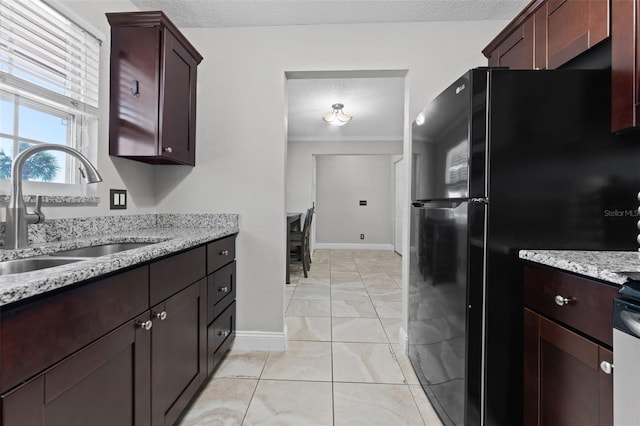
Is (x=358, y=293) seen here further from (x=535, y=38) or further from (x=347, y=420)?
(x=535, y=38)

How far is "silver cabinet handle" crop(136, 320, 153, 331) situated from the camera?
988mm

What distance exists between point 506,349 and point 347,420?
0.82 metres

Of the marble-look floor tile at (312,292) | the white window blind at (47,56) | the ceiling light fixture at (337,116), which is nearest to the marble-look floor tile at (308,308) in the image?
the marble-look floor tile at (312,292)

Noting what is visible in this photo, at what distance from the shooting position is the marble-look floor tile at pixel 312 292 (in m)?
3.16

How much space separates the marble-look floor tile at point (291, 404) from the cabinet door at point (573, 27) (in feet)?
6.79

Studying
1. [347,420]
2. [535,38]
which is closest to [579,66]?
[535,38]

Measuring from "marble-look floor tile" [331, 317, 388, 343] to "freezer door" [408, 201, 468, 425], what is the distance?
48cm

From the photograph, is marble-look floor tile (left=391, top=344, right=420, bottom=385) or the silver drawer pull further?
marble-look floor tile (left=391, top=344, right=420, bottom=385)

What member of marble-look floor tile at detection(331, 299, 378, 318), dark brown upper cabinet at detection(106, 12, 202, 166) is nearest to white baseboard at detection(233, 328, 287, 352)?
marble-look floor tile at detection(331, 299, 378, 318)

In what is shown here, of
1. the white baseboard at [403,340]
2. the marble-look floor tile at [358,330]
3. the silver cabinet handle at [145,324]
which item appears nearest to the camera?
the silver cabinet handle at [145,324]

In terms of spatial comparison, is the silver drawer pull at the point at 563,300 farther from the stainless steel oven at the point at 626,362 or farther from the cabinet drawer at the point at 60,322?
the cabinet drawer at the point at 60,322

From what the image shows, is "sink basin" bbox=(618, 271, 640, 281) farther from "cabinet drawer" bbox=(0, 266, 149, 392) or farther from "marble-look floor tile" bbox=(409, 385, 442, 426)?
"cabinet drawer" bbox=(0, 266, 149, 392)

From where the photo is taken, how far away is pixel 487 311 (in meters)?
1.14

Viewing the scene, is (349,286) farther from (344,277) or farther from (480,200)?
(480,200)
